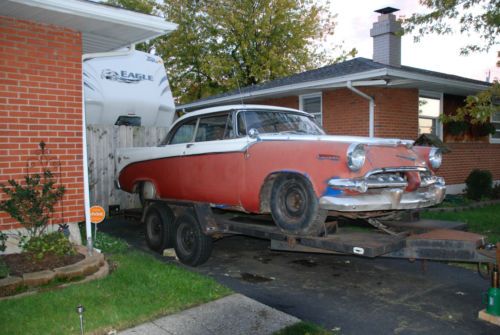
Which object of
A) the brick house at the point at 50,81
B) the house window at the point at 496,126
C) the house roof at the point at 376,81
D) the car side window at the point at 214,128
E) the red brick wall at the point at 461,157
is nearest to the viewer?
the brick house at the point at 50,81

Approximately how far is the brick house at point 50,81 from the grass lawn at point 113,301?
157cm

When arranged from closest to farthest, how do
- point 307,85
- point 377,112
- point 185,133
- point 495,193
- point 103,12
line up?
point 103,12, point 185,133, point 377,112, point 307,85, point 495,193

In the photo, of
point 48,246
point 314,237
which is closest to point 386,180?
point 314,237

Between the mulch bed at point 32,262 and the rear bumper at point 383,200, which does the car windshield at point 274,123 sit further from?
the mulch bed at point 32,262

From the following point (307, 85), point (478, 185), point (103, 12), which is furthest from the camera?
point (478, 185)

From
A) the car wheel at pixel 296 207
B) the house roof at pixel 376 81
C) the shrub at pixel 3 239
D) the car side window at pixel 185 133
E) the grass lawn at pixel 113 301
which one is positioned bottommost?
the grass lawn at pixel 113 301

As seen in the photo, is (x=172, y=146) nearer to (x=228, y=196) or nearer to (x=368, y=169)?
(x=228, y=196)

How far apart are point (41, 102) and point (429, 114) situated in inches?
403

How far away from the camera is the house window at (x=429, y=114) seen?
12.3m

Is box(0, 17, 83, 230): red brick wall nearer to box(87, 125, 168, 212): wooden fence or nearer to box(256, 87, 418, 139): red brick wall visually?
box(87, 125, 168, 212): wooden fence

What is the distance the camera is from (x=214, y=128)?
6.36 meters

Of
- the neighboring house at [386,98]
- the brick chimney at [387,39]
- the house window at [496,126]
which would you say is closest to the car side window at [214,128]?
the neighboring house at [386,98]

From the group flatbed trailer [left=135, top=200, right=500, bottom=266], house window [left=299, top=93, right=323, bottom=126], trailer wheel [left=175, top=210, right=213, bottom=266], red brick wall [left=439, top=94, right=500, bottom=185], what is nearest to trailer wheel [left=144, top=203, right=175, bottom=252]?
flatbed trailer [left=135, top=200, right=500, bottom=266]

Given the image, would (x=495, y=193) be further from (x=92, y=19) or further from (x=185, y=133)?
(x=92, y=19)
